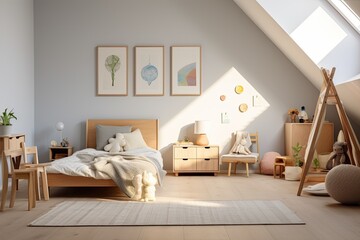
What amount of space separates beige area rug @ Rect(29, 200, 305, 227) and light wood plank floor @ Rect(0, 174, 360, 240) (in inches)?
5.2

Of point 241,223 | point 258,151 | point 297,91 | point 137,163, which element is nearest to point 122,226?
point 241,223

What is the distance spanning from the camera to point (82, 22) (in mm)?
7891

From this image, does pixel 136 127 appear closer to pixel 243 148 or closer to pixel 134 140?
pixel 134 140

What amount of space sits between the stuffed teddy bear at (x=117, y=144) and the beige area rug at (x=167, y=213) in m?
2.06

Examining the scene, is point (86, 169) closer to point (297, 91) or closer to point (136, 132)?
point (136, 132)

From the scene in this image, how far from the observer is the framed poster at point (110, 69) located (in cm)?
788

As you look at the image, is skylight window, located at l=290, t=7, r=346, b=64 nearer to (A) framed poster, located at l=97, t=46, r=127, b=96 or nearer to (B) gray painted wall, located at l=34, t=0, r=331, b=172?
(B) gray painted wall, located at l=34, t=0, r=331, b=172

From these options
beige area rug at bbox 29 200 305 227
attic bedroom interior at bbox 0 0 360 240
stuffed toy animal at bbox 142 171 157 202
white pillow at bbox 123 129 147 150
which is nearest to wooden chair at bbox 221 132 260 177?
attic bedroom interior at bbox 0 0 360 240

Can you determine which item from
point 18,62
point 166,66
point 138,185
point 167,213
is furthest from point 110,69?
point 167,213

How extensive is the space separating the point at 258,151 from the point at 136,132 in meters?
2.02

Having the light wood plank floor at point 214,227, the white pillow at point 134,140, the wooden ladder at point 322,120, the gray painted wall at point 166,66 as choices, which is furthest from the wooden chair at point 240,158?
the wooden ladder at point 322,120

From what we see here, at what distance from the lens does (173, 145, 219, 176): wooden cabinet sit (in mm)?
7492

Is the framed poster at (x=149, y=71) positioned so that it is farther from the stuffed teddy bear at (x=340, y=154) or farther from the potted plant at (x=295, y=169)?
the stuffed teddy bear at (x=340, y=154)

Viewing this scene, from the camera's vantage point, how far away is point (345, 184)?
4.86 meters
